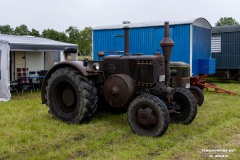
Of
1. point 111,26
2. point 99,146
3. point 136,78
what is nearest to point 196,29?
point 111,26

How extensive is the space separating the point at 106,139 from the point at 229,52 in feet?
37.5

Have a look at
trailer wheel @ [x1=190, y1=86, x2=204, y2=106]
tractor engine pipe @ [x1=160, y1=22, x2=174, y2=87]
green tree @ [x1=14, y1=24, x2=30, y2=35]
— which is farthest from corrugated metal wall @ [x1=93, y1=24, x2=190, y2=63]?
green tree @ [x1=14, y1=24, x2=30, y2=35]

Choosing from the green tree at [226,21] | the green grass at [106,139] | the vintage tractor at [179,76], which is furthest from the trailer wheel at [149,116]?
the green tree at [226,21]

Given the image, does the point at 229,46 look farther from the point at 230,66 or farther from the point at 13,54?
the point at 13,54

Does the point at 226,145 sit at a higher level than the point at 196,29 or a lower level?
lower

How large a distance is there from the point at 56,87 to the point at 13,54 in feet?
21.6

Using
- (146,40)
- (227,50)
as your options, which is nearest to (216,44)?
(227,50)

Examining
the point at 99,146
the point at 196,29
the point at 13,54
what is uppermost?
the point at 196,29

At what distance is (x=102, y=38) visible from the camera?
13156 millimetres

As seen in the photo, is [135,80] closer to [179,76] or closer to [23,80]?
[179,76]

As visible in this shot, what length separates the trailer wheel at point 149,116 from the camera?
15.4ft

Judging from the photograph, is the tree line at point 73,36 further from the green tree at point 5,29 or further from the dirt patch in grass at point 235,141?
the dirt patch in grass at point 235,141

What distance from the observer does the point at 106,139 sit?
15.6ft

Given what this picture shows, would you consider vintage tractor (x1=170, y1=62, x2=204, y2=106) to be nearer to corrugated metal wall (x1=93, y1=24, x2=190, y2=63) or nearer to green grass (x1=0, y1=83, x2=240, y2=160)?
green grass (x1=0, y1=83, x2=240, y2=160)
